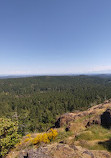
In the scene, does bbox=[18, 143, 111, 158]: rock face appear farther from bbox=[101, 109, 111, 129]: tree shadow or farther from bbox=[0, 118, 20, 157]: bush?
bbox=[101, 109, 111, 129]: tree shadow

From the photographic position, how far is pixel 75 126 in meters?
21.4

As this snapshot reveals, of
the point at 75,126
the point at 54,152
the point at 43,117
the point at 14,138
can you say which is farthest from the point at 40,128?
the point at 54,152

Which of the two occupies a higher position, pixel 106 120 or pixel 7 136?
pixel 7 136

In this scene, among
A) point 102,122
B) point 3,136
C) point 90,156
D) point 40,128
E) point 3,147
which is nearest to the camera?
point 90,156

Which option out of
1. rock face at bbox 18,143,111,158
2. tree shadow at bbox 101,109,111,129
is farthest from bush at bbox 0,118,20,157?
tree shadow at bbox 101,109,111,129

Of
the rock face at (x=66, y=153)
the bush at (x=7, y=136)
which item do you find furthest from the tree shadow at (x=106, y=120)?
the bush at (x=7, y=136)

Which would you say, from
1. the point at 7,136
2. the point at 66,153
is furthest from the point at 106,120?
the point at 7,136

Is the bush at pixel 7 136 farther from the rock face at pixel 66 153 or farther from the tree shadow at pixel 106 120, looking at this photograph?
the tree shadow at pixel 106 120

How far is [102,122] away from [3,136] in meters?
19.6

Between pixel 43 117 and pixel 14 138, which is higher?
pixel 14 138

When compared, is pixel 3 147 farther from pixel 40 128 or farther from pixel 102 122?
pixel 40 128

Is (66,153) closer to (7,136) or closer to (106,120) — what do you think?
(7,136)

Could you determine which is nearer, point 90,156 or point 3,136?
point 90,156

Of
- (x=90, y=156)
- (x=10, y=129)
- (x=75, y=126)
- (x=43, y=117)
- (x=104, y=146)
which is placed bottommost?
(x=43, y=117)
